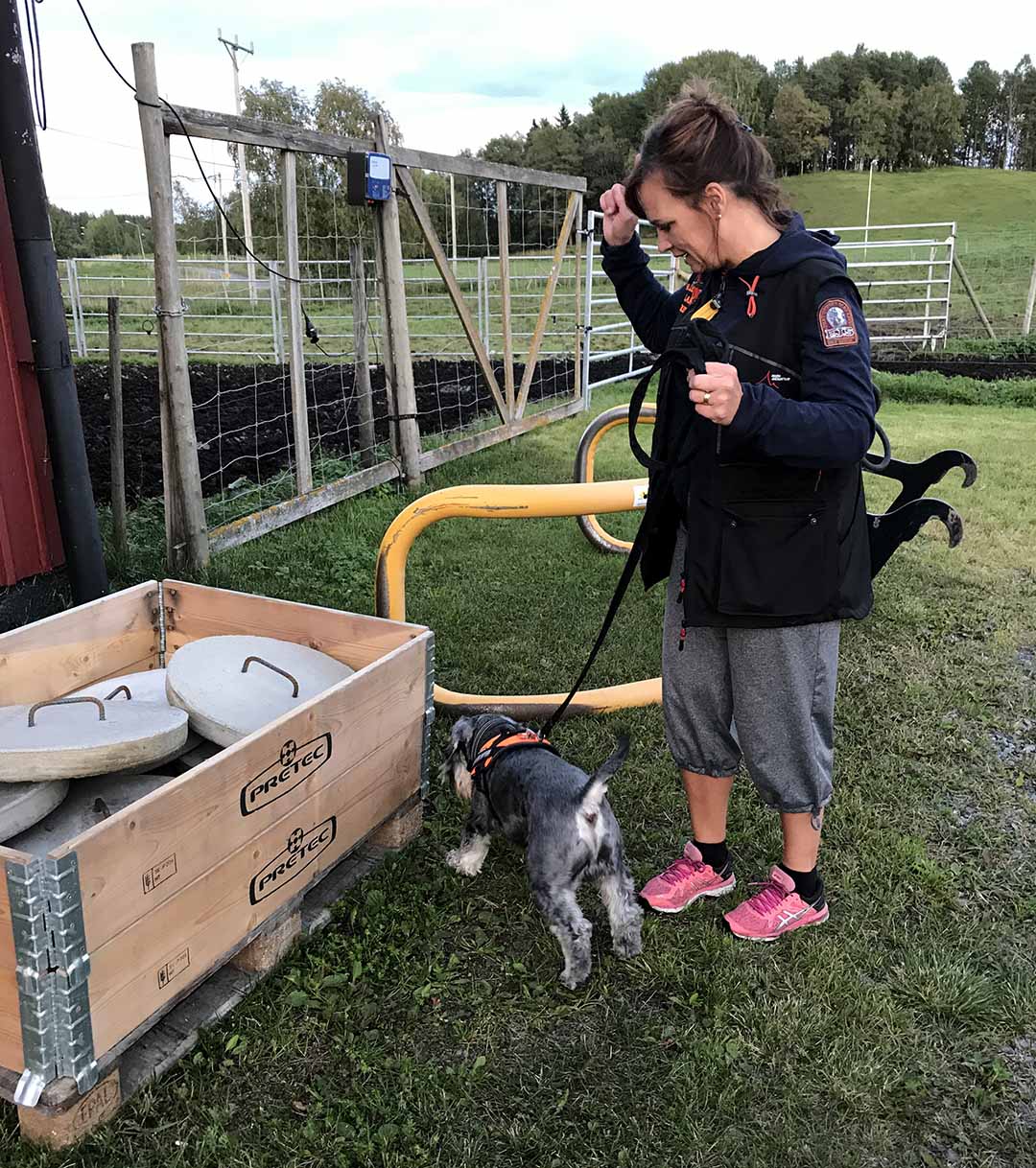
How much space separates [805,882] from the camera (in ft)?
9.37

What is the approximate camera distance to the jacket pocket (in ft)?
7.66

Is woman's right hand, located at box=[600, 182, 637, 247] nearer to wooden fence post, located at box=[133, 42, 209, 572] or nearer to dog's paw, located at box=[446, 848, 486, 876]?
dog's paw, located at box=[446, 848, 486, 876]

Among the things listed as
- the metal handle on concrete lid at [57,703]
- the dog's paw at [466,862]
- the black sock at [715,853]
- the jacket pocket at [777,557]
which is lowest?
the dog's paw at [466,862]

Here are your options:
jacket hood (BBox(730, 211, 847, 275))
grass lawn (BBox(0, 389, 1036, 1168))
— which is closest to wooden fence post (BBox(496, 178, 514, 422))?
grass lawn (BBox(0, 389, 1036, 1168))

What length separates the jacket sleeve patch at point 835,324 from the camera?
2.16 meters

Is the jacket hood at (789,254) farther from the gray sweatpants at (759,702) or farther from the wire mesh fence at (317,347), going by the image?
the wire mesh fence at (317,347)

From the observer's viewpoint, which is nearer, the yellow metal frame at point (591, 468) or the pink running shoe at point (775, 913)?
the pink running shoe at point (775, 913)

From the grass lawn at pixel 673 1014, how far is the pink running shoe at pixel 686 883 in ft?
0.18

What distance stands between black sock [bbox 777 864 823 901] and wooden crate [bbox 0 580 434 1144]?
4.16ft

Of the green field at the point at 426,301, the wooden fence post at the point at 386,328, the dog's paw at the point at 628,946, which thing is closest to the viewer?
the dog's paw at the point at 628,946

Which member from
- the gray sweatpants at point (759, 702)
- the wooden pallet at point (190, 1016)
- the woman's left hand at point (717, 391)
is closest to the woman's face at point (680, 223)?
the woman's left hand at point (717, 391)

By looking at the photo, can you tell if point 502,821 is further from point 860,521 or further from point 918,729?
point 918,729

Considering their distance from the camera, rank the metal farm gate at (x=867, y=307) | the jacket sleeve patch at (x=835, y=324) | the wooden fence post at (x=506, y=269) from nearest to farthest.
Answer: the jacket sleeve patch at (x=835, y=324) < the wooden fence post at (x=506, y=269) < the metal farm gate at (x=867, y=307)

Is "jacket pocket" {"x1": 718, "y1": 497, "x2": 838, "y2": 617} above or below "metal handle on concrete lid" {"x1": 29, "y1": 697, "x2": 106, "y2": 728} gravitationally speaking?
above
